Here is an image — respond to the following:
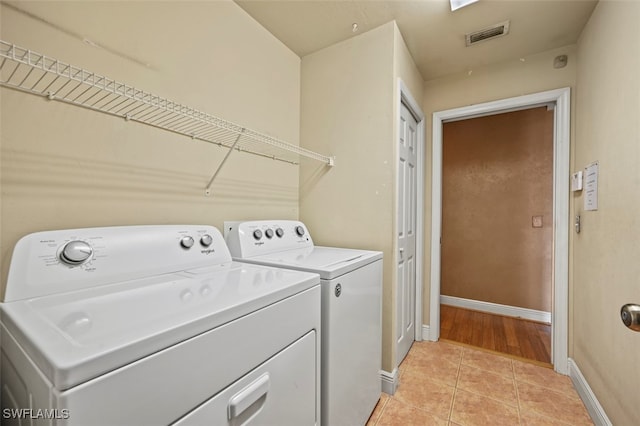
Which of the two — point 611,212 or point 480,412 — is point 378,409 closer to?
point 480,412

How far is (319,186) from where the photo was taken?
6.73ft

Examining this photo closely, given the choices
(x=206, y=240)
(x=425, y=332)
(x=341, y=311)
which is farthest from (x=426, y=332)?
(x=206, y=240)

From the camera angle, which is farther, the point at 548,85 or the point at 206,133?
the point at 548,85

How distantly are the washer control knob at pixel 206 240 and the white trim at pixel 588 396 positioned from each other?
Answer: 2137 millimetres

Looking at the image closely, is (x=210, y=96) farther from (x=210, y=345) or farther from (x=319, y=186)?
(x=210, y=345)

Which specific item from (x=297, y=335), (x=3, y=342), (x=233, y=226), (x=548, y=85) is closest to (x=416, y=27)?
(x=548, y=85)

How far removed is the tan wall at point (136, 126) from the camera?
0.91 metres

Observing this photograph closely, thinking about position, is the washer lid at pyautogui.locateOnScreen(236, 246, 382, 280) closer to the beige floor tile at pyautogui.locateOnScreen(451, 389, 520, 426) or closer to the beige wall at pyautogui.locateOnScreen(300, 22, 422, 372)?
the beige wall at pyautogui.locateOnScreen(300, 22, 422, 372)

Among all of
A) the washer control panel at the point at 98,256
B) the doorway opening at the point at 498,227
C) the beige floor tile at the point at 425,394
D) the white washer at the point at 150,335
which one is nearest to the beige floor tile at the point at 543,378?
the doorway opening at the point at 498,227

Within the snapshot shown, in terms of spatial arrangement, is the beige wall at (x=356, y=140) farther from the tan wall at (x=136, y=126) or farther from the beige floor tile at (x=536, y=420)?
the beige floor tile at (x=536, y=420)

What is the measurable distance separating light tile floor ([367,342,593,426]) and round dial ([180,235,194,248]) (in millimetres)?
1381

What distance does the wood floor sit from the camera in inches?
92.1

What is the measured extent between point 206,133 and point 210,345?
3.65 ft

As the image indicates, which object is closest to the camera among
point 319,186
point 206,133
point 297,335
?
point 297,335
